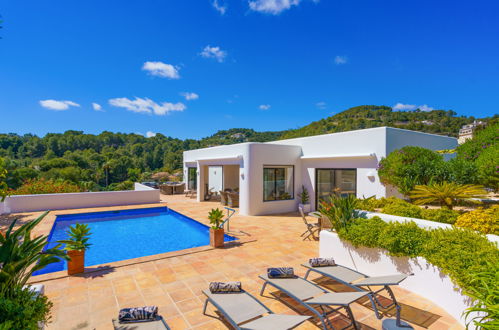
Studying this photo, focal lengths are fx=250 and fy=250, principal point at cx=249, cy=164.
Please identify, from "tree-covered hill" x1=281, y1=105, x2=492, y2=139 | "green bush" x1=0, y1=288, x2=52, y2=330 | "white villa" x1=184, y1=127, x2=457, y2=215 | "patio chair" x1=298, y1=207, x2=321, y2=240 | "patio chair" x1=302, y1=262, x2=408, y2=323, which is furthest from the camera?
"tree-covered hill" x1=281, y1=105, x2=492, y2=139

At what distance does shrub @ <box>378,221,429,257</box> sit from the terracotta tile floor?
84cm


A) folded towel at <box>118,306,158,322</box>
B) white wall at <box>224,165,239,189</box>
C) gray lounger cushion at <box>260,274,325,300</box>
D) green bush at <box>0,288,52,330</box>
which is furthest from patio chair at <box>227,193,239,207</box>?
green bush at <box>0,288,52,330</box>

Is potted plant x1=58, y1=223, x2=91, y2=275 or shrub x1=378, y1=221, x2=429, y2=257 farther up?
shrub x1=378, y1=221, x2=429, y2=257

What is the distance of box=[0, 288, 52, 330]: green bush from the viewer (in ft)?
7.80

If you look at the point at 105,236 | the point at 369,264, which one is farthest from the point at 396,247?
the point at 105,236

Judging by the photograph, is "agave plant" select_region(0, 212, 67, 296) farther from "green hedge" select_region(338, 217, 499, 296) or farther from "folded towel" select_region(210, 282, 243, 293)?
"green hedge" select_region(338, 217, 499, 296)

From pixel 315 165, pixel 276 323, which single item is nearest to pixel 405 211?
pixel 276 323

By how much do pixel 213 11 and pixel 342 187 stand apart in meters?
12.9

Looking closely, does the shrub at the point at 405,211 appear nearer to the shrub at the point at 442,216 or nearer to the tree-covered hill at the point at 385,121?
the shrub at the point at 442,216

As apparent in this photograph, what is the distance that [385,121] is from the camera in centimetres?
4844

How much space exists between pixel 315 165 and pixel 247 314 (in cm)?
1117

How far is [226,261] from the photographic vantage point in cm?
688

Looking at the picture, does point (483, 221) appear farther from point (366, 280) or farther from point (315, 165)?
point (315, 165)

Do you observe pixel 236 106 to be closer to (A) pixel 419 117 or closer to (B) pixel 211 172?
(B) pixel 211 172
